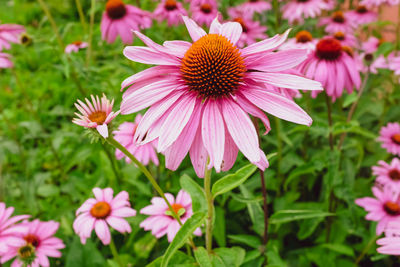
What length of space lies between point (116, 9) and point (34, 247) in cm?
130

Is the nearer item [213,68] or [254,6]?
[213,68]

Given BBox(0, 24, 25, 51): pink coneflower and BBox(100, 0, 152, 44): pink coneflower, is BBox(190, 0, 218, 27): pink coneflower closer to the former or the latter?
BBox(100, 0, 152, 44): pink coneflower

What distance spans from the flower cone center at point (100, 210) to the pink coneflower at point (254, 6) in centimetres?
173

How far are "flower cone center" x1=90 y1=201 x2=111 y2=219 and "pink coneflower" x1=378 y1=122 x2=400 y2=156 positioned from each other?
4.18ft

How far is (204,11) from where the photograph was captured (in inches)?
85.7

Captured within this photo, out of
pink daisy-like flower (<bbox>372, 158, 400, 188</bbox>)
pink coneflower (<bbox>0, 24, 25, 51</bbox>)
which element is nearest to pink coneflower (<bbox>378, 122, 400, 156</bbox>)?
pink daisy-like flower (<bbox>372, 158, 400, 188</bbox>)

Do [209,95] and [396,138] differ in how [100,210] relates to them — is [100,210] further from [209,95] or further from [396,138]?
[396,138]

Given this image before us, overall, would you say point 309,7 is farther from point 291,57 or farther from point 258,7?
point 291,57

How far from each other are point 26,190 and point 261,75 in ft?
4.59

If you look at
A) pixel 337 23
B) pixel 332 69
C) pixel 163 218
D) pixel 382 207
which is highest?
pixel 337 23

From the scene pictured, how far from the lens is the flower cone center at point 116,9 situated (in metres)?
1.86

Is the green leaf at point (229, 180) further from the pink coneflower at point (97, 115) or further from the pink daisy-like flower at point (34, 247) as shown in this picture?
the pink daisy-like flower at point (34, 247)

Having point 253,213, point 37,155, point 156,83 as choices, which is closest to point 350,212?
point 253,213

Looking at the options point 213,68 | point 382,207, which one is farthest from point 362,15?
point 213,68
